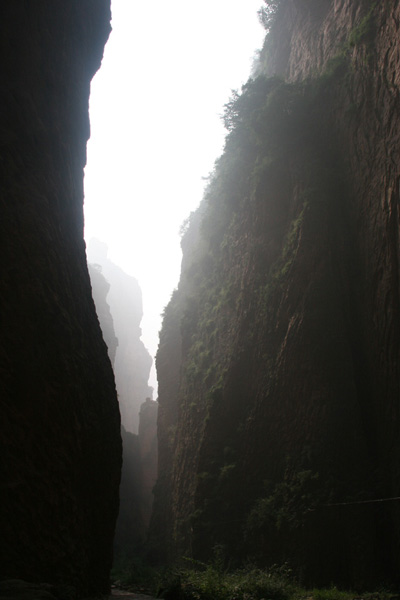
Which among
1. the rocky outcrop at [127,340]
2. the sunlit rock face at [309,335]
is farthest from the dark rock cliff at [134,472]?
the sunlit rock face at [309,335]

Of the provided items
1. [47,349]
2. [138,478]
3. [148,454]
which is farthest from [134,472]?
[47,349]

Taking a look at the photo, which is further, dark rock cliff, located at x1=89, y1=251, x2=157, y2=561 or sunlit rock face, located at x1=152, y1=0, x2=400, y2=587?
dark rock cliff, located at x1=89, y1=251, x2=157, y2=561

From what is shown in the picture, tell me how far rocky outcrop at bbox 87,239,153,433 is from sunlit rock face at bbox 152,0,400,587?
163 feet

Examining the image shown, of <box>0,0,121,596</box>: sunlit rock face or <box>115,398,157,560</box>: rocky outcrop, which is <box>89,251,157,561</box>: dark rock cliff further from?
<box>0,0,121,596</box>: sunlit rock face

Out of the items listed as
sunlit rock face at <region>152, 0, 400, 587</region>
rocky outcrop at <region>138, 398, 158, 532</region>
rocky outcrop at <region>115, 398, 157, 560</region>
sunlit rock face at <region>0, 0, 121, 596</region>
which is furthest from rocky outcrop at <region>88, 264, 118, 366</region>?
sunlit rock face at <region>0, 0, 121, 596</region>

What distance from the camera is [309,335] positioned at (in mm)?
14039

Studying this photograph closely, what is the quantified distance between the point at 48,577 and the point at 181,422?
54.2 ft

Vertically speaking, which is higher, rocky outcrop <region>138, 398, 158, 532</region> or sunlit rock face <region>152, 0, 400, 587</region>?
sunlit rock face <region>152, 0, 400, 587</region>

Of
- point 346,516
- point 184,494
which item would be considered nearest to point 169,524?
point 184,494

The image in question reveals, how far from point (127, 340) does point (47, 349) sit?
8033cm

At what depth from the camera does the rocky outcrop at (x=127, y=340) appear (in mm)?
73812

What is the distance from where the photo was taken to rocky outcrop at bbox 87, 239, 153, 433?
73.8m

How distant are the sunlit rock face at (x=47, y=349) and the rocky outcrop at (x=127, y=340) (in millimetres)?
58302

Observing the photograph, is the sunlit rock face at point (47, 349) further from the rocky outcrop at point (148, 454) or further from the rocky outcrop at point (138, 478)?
the rocky outcrop at point (148, 454)
